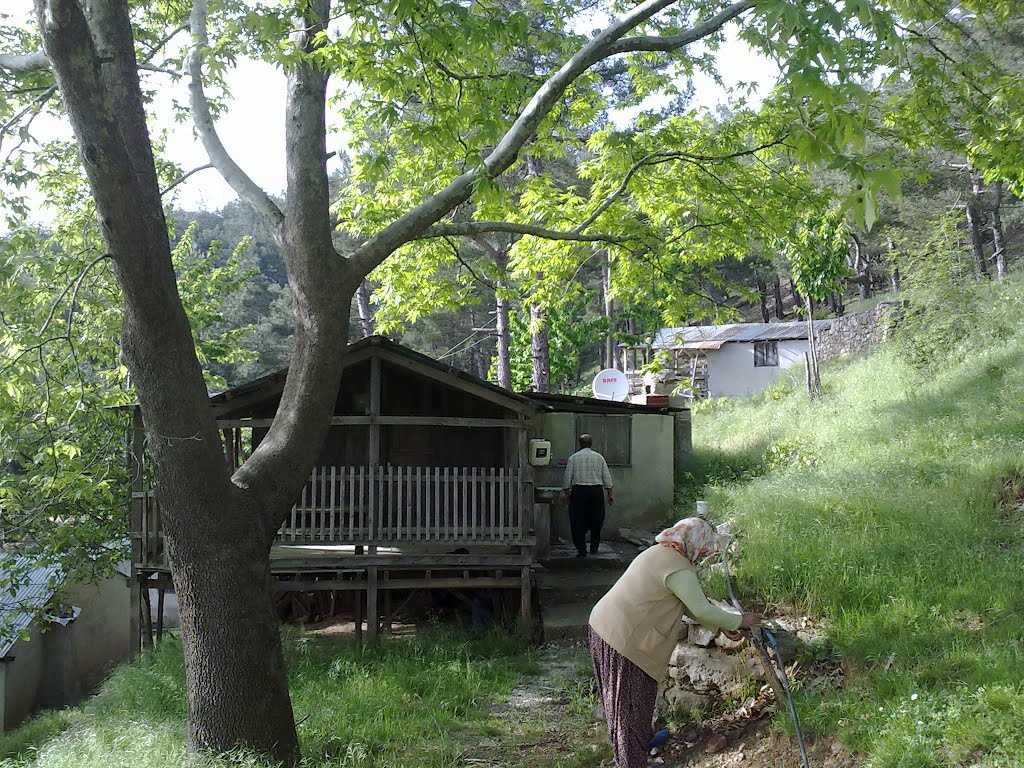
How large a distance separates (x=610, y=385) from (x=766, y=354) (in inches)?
609

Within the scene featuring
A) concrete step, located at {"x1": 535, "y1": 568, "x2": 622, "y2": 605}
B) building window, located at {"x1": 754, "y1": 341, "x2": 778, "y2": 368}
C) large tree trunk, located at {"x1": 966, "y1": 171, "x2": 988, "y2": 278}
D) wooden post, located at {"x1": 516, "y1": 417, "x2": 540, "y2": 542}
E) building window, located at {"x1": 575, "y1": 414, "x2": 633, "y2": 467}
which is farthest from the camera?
building window, located at {"x1": 754, "y1": 341, "x2": 778, "y2": 368}

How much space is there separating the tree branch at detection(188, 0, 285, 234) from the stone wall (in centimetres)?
2073

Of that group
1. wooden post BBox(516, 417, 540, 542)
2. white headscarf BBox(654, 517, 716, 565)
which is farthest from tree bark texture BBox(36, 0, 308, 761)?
wooden post BBox(516, 417, 540, 542)

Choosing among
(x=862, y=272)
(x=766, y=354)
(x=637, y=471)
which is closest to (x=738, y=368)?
(x=766, y=354)

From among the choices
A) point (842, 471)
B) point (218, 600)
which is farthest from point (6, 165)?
point (842, 471)

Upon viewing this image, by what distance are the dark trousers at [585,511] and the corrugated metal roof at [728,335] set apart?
789 inches

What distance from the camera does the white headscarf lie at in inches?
211

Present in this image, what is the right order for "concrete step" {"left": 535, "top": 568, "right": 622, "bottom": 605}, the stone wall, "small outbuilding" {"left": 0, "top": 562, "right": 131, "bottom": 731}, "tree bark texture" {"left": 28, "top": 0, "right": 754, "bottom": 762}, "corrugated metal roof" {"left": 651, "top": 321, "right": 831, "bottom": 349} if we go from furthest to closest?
"corrugated metal roof" {"left": 651, "top": 321, "right": 831, "bottom": 349}, the stone wall, "small outbuilding" {"left": 0, "top": 562, "right": 131, "bottom": 731}, "concrete step" {"left": 535, "top": 568, "right": 622, "bottom": 605}, "tree bark texture" {"left": 28, "top": 0, "right": 754, "bottom": 762}

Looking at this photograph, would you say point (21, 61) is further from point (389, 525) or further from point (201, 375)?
point (389, 525)

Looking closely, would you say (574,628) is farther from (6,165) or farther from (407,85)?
(6,165)

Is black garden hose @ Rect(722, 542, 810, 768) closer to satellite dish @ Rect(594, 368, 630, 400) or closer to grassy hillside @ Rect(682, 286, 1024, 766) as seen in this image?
grassy hillside @ Rect(682, 286, 1024, 766)

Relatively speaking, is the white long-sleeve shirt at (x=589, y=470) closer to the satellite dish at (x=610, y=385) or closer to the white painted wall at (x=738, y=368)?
the satellite dish at (x=610, y=385)

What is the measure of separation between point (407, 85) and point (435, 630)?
23.3 feet

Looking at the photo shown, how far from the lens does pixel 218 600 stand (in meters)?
5.69
